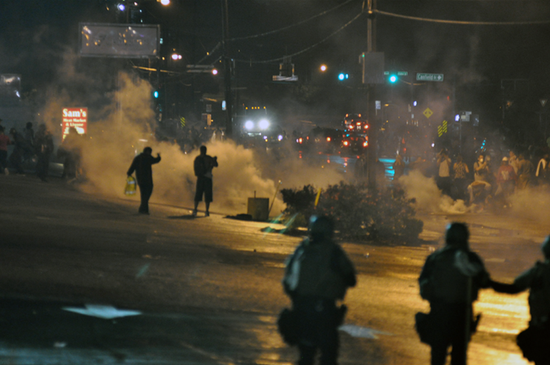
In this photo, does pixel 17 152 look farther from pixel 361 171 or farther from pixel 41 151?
pixel 361 171

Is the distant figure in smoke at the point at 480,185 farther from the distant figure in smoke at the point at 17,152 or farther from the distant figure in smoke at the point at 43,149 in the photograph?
the distant figure in smoke at the point at 17,152

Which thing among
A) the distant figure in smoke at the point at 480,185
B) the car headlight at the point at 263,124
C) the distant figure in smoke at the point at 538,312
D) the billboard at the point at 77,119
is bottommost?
the distant figure in smoke at the point at 538,312

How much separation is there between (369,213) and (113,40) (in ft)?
54.2

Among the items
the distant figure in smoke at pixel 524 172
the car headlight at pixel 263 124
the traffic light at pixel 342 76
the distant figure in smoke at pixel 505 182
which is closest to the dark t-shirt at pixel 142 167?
the distant figure in smoke at pixel 505 182

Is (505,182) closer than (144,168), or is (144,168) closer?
(144,168)

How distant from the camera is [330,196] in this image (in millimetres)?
14594

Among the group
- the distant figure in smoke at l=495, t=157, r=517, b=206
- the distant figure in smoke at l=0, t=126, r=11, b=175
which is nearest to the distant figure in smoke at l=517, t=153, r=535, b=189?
the distant figure in smoke at l=495, t=157, r=517, b=206

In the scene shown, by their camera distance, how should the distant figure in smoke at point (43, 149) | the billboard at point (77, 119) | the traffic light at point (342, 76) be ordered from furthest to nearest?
the traffic light at point (342, 76) → the billboard at point (77, 119) → the distant figure in smoke at point (43, 149)

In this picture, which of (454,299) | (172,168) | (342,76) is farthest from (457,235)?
(342,76)

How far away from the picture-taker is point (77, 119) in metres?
24.1

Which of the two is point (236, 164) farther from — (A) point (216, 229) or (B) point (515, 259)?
(B) point (515, 259)

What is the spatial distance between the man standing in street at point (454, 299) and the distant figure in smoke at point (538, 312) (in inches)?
13.2

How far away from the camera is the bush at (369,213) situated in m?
13.7

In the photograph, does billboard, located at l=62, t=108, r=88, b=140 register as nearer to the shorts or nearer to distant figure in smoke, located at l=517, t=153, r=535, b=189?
the shorts
